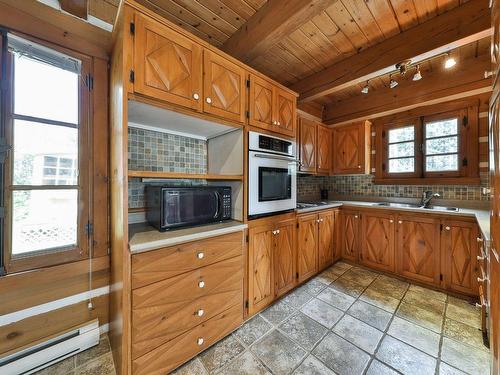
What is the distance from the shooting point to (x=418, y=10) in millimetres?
1603

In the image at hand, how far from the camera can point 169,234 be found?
130 cm

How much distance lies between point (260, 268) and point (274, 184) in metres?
0.83

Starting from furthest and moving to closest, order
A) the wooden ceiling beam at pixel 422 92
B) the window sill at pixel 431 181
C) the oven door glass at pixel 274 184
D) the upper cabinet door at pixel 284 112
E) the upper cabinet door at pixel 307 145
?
the upper cabinet door at pixel 307 145 → the window sill at pixel 431 181 → the wooden ceiling beam at pixel 422 92 → the upper cabinet door at pixel 284 112 → the oven door glass at pixel 274 184

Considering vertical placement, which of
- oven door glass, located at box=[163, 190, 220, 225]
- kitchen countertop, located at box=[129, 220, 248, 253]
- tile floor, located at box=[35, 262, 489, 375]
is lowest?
tile floor, located at box=[35, 262, 489, 375]

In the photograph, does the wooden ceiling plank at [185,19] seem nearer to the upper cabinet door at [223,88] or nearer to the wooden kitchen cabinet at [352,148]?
the upper cabinet door at [223,88]

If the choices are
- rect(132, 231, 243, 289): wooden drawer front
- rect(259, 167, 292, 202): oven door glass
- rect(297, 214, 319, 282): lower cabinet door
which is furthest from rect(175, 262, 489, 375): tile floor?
rect(259, 167, 292, 202): oven door glass

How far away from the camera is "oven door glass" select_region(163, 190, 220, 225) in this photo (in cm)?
137

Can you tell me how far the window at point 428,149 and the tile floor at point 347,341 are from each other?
1.64 meters

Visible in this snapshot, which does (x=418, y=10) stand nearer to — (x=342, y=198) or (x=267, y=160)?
(x=267, y=160)

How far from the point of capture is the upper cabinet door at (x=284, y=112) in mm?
2002

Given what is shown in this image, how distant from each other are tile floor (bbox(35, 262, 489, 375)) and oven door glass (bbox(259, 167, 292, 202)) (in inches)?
45.0

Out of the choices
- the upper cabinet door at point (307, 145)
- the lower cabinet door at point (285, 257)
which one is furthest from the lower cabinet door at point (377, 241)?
the lower cabinet door at point (285, 257)

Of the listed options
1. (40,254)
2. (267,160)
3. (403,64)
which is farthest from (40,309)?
(403,64)

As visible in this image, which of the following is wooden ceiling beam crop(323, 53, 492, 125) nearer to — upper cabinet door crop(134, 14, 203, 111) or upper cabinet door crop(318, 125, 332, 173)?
upper cabinet door crop(318, 125, 332, 173)
